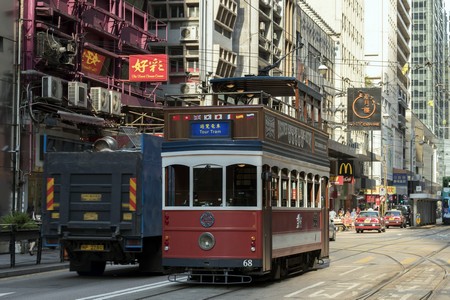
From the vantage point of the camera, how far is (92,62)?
37125 millimetres

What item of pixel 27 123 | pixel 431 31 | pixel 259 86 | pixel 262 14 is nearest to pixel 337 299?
pixel 259 86

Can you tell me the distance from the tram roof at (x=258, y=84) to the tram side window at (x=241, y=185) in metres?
3.43

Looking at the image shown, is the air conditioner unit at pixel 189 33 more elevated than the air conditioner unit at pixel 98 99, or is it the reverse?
the air conditioner unit at pixel 189 33

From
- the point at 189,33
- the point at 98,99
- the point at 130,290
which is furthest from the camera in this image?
the point at 189,33

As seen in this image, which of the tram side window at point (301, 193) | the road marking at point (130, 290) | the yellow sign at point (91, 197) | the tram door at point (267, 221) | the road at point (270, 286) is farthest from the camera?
the tram side window at point (301, 193)

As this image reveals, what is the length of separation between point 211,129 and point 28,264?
8.31 meters

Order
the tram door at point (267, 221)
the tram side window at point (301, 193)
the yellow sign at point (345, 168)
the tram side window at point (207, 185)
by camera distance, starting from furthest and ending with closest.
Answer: the yellow sign at point (345, 168), the tram side window at point (301, 193), the tram side window at point (207, 185), the tram door at point (267, 221)

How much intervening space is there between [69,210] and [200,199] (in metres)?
3.83

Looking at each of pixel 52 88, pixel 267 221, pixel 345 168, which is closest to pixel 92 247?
pixel 267 221

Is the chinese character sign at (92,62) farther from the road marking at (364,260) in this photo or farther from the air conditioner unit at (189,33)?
the road marking at (364,260)

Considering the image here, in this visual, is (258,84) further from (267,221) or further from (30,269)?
(30,269)

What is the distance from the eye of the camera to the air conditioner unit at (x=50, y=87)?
31.5 m

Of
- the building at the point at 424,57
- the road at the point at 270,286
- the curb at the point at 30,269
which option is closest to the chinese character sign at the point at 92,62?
the curb at the point at 30,269

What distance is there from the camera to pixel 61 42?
111 feet
